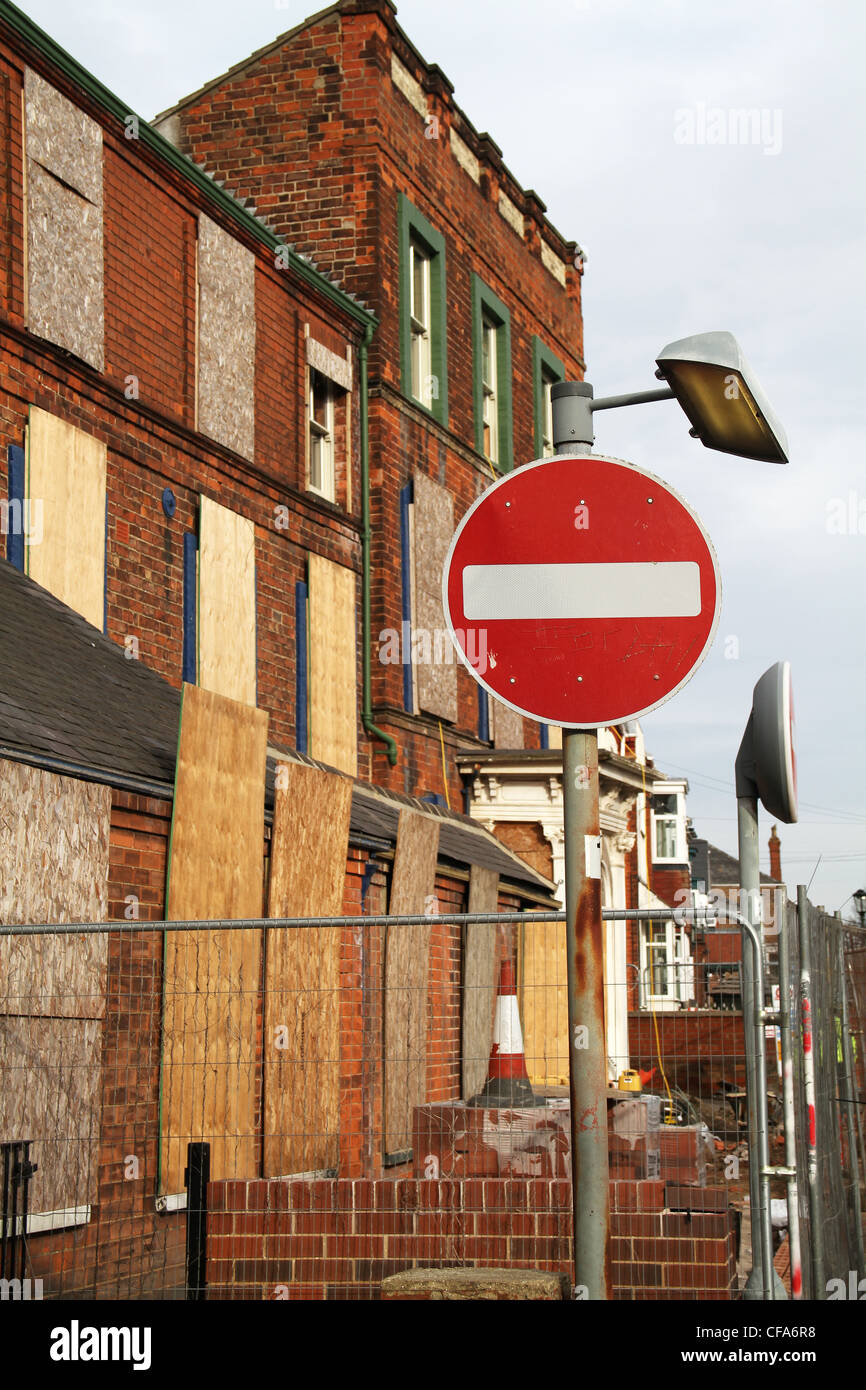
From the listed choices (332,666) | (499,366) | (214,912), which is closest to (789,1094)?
(214,912)

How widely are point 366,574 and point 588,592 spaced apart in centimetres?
1434

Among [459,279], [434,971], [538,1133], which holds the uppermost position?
[459,279]

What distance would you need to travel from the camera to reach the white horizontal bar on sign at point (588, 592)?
14.3 ft

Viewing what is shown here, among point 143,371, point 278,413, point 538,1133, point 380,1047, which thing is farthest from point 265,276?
point 538,1133

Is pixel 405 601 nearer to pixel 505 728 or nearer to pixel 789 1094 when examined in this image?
pixel 505 728

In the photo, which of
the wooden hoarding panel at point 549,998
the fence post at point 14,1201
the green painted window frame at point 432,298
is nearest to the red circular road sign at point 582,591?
the fence post at point 14,1201

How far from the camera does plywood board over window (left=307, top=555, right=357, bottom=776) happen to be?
17.1m

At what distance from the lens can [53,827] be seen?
8.20 m

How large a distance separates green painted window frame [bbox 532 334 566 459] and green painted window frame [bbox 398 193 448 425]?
3.10 meters

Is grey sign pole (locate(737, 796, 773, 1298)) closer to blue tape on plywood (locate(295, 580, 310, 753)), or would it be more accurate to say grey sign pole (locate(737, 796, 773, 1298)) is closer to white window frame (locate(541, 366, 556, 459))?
blue tape on plywood (locate(295, 580, 310, 753))

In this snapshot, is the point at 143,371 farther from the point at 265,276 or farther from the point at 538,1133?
the point at 538,1133

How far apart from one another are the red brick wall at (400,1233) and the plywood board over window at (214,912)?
2.07 m
